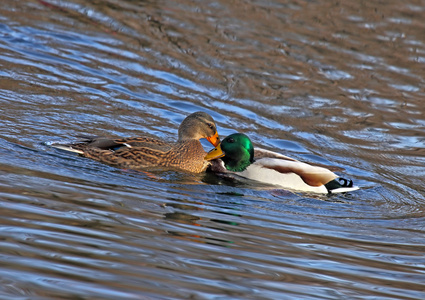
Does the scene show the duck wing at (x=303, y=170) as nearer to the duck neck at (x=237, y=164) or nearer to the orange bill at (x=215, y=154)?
the duck neck at (x=237, y=164)

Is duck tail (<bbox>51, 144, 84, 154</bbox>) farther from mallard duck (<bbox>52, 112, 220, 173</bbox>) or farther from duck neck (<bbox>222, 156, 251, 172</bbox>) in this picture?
duck neck (<bbox>222, 156, 251, 172</bbox>)

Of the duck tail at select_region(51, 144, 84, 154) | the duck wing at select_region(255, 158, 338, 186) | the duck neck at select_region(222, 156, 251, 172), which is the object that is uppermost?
the duck wing at select_region(255, 158, 338, 186)

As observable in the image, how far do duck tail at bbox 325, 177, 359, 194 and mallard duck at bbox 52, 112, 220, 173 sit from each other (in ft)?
5.48

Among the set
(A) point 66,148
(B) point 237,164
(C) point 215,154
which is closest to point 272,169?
(B) point 237,164

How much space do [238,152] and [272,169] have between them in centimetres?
51

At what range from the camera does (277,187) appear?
853 cm

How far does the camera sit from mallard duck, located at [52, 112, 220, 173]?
8312 mm

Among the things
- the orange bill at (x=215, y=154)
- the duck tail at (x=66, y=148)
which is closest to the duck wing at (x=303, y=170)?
the orange bill at (x=215, y=154)

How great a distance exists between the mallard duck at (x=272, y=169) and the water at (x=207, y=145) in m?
0.23

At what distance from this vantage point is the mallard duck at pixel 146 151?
8312 millimetres

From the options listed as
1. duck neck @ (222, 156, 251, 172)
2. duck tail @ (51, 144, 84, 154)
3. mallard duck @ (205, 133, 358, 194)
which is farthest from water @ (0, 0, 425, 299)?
duck neck @ (222, 156, 251, 172)

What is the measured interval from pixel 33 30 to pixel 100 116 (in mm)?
4713

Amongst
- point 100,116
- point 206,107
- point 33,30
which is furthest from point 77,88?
point 33,30

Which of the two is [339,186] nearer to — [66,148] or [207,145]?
[207,145]
